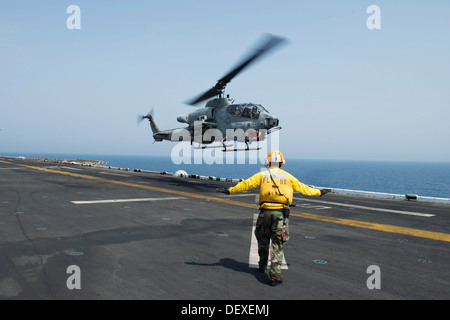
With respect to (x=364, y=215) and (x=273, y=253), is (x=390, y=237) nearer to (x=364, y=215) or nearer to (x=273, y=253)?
(x=364, y=215)

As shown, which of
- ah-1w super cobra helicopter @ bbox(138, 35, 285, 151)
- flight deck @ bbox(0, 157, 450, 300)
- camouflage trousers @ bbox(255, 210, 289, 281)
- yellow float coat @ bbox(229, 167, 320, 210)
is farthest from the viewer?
ah-1w super cobra helicopter @ bbox(138, 35, 285, 151)

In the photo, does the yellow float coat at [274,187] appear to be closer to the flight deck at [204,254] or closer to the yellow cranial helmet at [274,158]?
the yellow cranial helmet at [274,158]

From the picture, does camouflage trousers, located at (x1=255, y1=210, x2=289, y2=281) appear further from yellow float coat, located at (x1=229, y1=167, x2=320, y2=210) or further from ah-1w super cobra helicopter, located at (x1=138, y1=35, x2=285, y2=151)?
ah-1w super cobra helicopter, located at (x1=138, y1=35, x2=285, y2=151)

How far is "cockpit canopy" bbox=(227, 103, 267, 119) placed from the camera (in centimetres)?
2009

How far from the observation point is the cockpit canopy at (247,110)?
2009cm

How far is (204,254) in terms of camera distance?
657cm

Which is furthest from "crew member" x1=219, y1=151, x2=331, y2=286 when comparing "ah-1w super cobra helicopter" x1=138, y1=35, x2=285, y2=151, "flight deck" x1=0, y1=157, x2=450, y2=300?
"ah-1w super cobra helicopter" x1=138, y1=35, x2=285, y2=151

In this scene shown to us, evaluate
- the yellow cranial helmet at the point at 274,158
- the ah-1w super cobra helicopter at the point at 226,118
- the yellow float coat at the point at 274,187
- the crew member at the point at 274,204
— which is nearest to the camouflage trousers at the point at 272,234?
the crew member at the point at 274,204

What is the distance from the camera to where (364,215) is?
11812 millimetres

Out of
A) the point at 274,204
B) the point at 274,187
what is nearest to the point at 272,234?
the point at 274,204

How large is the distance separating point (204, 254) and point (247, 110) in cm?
1478

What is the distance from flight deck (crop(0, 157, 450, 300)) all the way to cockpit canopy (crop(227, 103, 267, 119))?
30.4 feet
